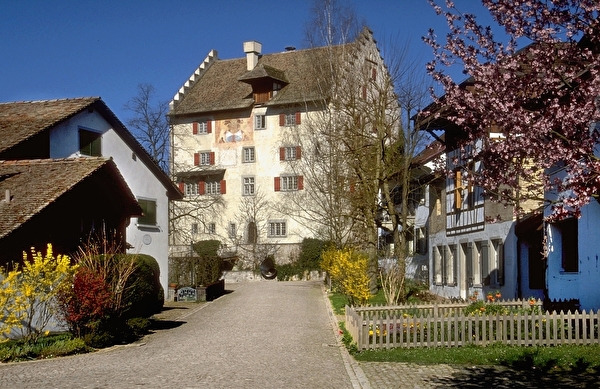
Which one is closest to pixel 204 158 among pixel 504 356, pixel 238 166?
pixel 238 166

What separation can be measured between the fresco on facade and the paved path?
40.5 meters

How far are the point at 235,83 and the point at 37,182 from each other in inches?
1816

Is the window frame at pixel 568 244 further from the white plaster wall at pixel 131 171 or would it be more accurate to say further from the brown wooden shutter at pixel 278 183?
the brown wooden shutter at pixel 278 183

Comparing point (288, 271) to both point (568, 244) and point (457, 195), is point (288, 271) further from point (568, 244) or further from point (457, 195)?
point (568, 244)

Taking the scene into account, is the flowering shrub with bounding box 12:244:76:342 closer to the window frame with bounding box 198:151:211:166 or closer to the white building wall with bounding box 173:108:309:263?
the white building wall with bounding box 173:108:309:263

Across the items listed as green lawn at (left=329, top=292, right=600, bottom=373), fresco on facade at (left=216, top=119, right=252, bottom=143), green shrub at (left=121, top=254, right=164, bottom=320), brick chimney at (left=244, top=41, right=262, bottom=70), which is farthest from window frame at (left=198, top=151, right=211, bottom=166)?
green lawn at (left=329, top=292, right=600, bottom=373)

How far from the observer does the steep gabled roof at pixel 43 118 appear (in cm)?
2667

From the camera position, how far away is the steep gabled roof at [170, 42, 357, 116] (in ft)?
206

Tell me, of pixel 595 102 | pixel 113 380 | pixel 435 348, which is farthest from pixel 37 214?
pixel 595 102

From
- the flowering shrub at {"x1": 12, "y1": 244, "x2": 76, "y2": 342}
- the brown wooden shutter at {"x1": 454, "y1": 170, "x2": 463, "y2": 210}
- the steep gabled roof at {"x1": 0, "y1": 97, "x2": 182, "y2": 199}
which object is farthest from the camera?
the brown wooden shutter at {"x1": 454, "y1": 170, "x2": 463, "y2": 210}

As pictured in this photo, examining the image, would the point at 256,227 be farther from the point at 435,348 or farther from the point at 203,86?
the point at 435,348

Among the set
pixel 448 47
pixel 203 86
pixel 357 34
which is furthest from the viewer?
pixel 203 86

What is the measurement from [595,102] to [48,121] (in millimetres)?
20003

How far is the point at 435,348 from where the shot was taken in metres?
16.6
